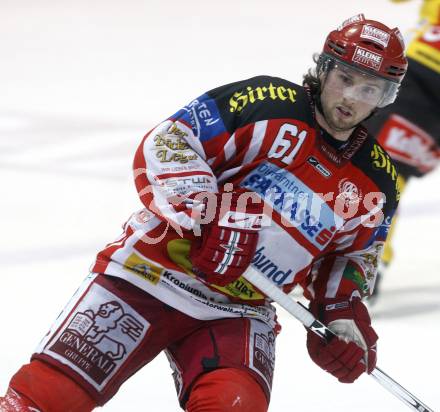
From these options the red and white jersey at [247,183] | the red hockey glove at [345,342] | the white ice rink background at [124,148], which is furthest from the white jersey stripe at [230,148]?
the white ice rink background at [124,148]

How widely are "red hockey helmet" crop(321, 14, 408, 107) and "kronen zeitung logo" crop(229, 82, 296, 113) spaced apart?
0.13m

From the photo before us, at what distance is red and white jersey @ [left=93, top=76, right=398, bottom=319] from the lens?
2.88 meters

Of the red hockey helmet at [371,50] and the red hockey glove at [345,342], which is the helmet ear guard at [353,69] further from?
the red hockey glove at [345,342]

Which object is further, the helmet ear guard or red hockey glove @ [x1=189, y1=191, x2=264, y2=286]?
the helmet ear guard

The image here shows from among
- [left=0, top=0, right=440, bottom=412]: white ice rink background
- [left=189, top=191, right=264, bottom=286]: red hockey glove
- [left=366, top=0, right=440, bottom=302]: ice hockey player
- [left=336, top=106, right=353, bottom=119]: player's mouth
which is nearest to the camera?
[left=189, top=191, right=264, bottom=286]: red hockey glove

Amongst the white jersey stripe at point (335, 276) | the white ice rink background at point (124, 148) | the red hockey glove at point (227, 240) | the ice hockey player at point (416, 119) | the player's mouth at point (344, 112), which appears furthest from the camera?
the ice hockey player at point (416, 119)

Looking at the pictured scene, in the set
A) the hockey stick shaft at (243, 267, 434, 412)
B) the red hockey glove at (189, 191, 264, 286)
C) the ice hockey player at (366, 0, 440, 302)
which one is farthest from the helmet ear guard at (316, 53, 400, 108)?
the ice hockey player at (366, 0, 440, 302)

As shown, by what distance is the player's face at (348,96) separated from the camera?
2918 mm

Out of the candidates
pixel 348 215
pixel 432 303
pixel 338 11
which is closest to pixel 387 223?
pixel 348 215

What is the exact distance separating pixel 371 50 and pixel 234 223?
54 centimetres

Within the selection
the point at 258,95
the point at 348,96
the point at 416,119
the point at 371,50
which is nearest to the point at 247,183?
the point at 258,95

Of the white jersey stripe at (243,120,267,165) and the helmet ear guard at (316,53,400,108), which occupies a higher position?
the helmet ear guard at (316,53,400,108)

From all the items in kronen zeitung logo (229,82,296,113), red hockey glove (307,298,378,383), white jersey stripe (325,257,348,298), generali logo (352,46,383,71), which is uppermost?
generali logo (352,46,383,71)

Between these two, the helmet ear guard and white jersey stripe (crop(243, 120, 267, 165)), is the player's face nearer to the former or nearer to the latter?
the helmet ear guard
